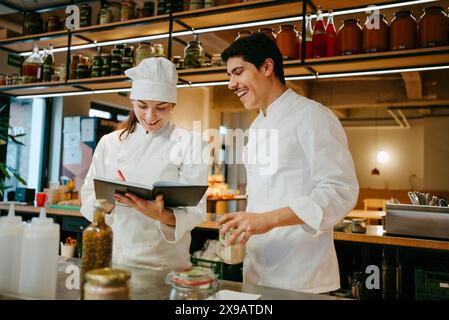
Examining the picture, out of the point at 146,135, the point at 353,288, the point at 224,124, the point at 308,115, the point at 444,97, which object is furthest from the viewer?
the point at 224,124

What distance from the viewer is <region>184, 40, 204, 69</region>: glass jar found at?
3377mm

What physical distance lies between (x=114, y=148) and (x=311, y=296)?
3.66 feet

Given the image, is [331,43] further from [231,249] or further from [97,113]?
[97,113]

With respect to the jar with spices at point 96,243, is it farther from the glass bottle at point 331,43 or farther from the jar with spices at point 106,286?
the glass bottle at point 331,43

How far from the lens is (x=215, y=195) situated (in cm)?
755

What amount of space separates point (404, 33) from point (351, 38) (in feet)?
1.09

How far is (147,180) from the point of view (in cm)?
181

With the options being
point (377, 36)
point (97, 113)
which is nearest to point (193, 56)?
point (377, 36)

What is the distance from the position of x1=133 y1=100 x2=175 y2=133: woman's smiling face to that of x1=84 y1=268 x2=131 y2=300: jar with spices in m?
0.93

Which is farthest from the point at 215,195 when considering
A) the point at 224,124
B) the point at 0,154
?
the point at 0,154

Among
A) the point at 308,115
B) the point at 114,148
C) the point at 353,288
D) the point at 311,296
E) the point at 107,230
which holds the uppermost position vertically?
the point at 308,115

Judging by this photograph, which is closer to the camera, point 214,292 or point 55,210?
point 214,292

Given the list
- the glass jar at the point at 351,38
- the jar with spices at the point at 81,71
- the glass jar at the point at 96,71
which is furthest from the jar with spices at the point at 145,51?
the glass jar at the point at 351,38
